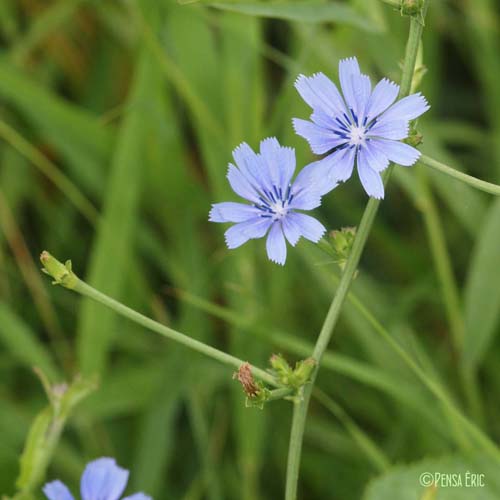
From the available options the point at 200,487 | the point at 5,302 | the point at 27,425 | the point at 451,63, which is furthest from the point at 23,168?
the point at 451,63

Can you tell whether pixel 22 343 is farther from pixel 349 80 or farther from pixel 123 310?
pixel 349 80

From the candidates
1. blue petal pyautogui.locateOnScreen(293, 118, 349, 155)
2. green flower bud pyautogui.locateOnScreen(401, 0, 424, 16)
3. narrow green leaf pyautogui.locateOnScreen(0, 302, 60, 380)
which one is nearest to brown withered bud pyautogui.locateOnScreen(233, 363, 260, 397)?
blue petal pyautogui.locateOnScreen(293, 118, 349, 155)

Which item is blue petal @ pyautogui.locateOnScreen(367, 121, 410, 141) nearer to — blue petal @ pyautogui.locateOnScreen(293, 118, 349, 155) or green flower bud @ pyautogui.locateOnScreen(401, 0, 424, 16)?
blue petal @ pyautogui.locateOnScreen(293, 118, 349, 155)

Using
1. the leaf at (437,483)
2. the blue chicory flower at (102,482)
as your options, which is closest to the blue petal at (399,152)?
the blue chicory flower at (102,482)

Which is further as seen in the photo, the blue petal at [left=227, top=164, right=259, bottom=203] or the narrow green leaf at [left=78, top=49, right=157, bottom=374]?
the narrow green leaf at [left=78, top=49, right=157, bottom=374]

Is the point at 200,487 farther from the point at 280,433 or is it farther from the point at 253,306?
the point at 253,306

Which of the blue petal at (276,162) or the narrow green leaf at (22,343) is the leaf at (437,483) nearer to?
the blue petal at (276,162)

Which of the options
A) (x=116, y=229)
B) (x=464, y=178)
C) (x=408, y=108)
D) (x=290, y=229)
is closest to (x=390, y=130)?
(x=408, y=108)
